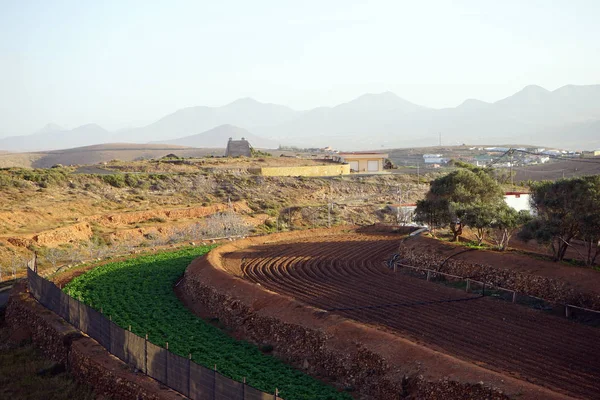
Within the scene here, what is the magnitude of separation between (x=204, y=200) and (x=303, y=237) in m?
18.0

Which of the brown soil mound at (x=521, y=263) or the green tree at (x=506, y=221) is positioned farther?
the green tree at (x=506, y=221)

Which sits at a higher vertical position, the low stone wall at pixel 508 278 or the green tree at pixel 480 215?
the green tree at pixel 480 215

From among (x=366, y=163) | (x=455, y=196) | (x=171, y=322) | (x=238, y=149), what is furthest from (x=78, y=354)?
(x=238, y=149)

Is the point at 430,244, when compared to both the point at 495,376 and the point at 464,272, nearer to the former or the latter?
the point at 464,272

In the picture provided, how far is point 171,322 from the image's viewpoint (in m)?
21.1

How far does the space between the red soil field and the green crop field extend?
10.8ft

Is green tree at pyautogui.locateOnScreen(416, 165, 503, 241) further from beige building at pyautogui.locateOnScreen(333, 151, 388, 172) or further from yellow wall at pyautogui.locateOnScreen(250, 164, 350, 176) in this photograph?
beige building at pyautogui.locateOnScreen(333, 151, 388, 172)

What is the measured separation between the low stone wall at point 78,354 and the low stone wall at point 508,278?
1332 centimetres

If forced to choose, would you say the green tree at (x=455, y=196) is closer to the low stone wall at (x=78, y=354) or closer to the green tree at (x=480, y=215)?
the green tree at (x=480, y=215)

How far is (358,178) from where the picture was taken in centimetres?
6556

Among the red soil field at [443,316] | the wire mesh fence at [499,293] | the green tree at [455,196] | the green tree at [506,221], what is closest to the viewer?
the red soil field at [443,316]

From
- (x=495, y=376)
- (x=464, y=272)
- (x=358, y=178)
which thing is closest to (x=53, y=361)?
(x=495, y=376)

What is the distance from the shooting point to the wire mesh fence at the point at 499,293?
63.1 feet

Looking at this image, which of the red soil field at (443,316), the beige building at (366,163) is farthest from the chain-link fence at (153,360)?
the beige building at (366,163)
